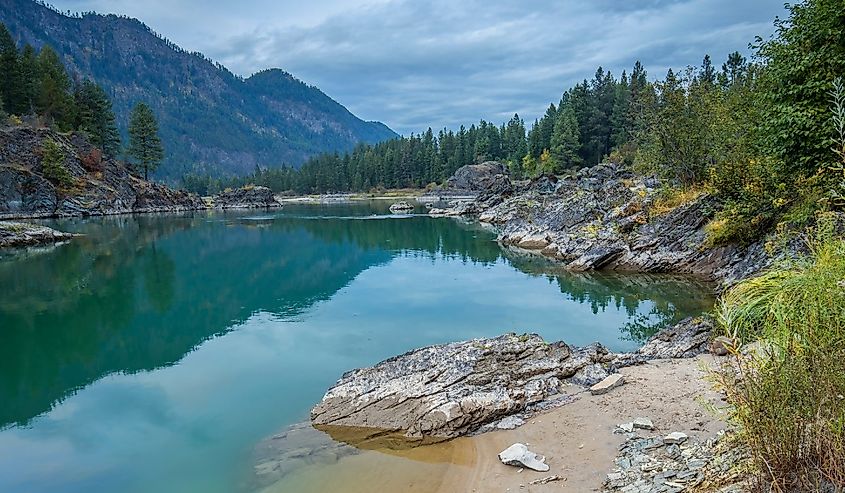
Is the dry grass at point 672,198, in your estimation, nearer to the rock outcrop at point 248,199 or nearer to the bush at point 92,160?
the bush at point 92,160

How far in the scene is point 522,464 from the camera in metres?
10.3

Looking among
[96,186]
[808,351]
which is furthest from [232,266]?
[96,186]

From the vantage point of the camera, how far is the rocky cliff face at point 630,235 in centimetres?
3019

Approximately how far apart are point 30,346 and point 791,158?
31.6 m

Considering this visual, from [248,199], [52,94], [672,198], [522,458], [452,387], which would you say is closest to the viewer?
[522,458]

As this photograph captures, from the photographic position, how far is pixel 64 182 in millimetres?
83812

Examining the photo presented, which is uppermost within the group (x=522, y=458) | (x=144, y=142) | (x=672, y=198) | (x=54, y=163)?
(x=144, y=142)

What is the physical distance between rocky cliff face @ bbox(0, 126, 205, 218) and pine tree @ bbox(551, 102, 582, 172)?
79000 millimetres

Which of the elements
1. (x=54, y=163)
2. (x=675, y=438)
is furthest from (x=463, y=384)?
(x=54, y=163)

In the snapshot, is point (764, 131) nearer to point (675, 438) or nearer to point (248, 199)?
point (675, 438)

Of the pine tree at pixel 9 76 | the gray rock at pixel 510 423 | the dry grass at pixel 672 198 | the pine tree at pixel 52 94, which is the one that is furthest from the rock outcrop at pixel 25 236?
the gray rock at pixel 510 423

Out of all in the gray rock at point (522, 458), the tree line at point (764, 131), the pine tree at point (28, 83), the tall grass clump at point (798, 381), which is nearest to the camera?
the tall grass clump at point (798, 381)

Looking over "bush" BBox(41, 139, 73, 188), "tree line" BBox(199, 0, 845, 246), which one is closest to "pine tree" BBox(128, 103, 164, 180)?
"bush" BBox(41, 139, 73, 188)

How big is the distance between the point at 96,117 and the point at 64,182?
29213 mm
